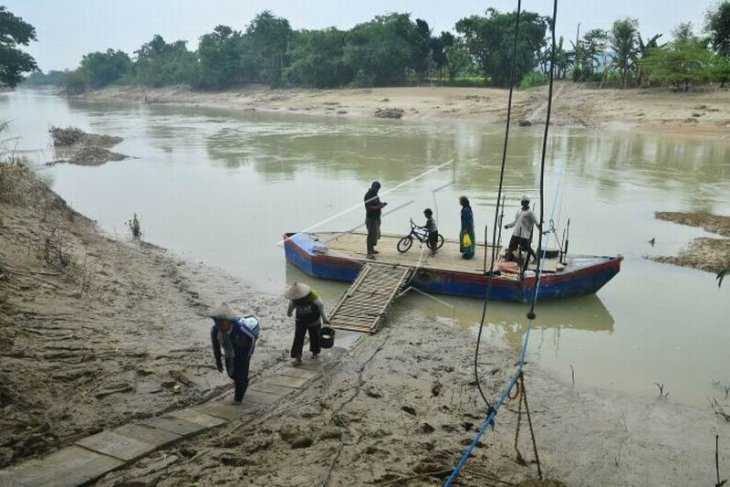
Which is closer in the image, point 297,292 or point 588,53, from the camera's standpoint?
point 297,292

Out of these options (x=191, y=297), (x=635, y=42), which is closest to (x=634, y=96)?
(x=635, y=42)

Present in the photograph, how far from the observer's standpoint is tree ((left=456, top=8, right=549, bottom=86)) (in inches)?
2167

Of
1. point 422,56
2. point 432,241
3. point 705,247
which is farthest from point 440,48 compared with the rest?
point 432,241

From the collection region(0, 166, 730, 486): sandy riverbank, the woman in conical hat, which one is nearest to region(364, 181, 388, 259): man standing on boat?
region(0, 166, 730, 486): sandy riverbank

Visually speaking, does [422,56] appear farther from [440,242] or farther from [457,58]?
[440,242]

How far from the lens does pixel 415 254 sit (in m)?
11.4

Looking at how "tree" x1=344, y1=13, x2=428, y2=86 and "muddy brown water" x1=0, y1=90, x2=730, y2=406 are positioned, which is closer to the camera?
"muddy brown water" x1=0, y1=90, x2=730, y2=406

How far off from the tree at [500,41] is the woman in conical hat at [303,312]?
51.6 meters

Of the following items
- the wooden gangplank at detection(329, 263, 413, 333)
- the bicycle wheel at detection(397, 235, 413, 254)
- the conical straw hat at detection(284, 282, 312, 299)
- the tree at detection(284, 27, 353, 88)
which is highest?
the tree at detection(284, 27, 353, 88)

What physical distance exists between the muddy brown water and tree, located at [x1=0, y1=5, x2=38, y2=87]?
4106 millimetres

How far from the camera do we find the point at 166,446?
4.95m

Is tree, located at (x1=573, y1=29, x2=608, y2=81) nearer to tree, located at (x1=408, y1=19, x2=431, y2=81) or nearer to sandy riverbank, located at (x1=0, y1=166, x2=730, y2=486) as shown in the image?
tree, located at (x1=408, y1=19, x2=431, y2=81)

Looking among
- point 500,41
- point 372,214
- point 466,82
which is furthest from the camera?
point 466,82

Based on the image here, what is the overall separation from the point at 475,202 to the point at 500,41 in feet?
135
